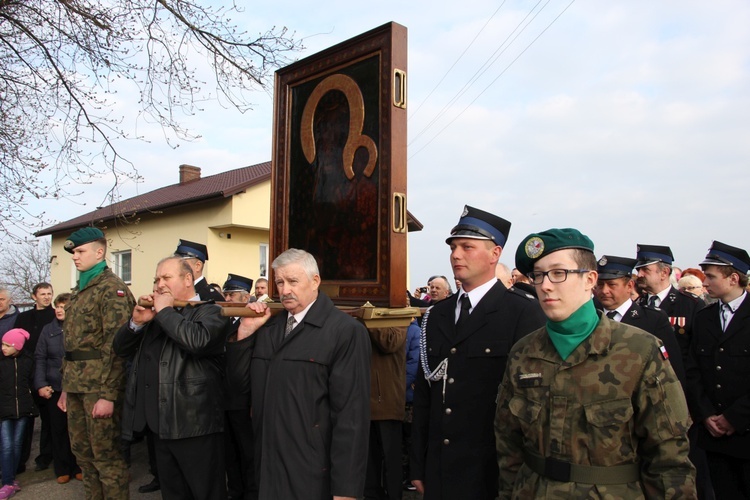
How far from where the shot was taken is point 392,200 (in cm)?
356

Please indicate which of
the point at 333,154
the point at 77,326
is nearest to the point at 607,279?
the point at 333,154

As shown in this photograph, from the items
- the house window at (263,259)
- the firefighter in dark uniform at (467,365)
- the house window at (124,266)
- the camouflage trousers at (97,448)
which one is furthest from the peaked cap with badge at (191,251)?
the house window at (124,266)

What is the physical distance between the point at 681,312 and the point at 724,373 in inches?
45.0

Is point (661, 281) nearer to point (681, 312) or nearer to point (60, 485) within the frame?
point (681, 312)

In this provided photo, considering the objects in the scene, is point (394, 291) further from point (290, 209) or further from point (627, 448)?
point (627, 448)

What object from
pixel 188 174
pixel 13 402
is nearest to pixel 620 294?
pixel 13 402

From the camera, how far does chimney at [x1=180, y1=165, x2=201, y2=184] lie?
23.8 m

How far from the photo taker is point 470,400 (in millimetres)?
2660

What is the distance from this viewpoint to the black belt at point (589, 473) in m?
1.96

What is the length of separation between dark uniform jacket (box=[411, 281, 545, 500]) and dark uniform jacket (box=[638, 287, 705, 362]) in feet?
7.90

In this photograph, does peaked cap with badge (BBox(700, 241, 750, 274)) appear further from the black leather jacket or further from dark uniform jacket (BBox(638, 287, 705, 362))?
the black leather jacket

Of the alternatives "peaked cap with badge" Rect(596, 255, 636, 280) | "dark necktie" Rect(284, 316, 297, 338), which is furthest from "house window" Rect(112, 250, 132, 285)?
"peaked cap with badge" Rect(596, 255, 636, 280)

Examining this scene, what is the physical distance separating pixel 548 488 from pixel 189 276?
2.65 metres

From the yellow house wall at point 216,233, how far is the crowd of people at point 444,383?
1090cm
